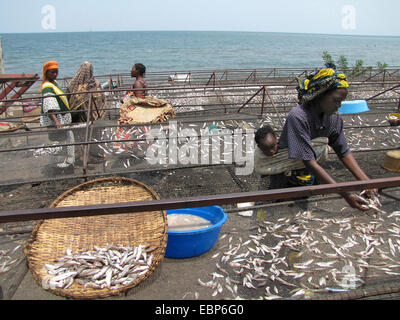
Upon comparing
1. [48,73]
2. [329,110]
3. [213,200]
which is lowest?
[213,200]

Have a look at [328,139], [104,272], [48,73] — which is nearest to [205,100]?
[48,73]

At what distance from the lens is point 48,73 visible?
218 inches

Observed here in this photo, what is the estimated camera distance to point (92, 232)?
349 cm

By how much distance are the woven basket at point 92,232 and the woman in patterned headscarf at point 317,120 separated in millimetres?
1683

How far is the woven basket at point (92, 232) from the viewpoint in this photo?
2.97 metres

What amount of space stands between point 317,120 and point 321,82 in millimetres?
454

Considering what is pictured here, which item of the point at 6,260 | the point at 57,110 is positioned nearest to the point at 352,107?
the point at 57,110

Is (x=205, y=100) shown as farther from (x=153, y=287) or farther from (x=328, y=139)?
(x=153, y=287)

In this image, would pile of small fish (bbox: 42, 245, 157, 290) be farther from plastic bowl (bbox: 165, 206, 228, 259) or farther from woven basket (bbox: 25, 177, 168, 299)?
plastic bowl (bbox: 165, 206, 228, 259)

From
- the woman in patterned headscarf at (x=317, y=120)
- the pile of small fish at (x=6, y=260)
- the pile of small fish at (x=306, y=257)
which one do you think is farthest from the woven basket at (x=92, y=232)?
the woman in patterned headscarf at (x=317, y=120)

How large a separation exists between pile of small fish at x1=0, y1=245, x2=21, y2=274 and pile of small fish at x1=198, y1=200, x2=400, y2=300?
7.05 ft

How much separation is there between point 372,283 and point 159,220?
2330mm
